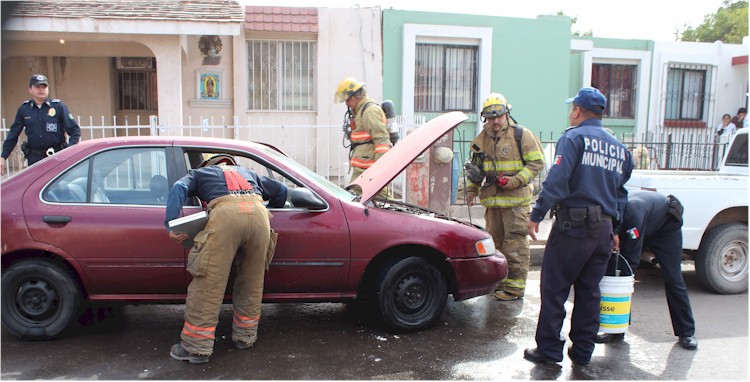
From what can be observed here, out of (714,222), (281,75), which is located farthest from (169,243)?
(281,75)

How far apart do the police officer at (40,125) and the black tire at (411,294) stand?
4.00m

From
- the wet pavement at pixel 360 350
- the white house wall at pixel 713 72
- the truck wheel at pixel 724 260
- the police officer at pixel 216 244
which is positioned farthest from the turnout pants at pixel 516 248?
the white house wall at pixel 713 72

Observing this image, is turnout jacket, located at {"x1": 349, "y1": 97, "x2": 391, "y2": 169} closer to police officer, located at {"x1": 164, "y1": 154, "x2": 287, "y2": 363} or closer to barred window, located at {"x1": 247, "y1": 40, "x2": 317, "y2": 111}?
police officer, located at {"x1": 164, "y1": 154, "x2": 287, "y2": 363}

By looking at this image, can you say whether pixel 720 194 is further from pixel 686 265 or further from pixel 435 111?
pixel 435 111

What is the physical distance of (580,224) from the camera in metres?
3.73

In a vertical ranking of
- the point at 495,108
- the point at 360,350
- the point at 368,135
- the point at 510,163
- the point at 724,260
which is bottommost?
the point at 360,350

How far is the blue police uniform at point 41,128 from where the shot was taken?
612cm

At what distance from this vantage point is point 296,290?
4375 mm

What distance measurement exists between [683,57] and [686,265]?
881 centimetres

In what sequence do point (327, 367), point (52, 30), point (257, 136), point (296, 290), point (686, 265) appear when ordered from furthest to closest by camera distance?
1. point (257, 136)
2. point (52, 30)
3. point (686, 265)
4. point (296, 290)
5. point (327, 367)

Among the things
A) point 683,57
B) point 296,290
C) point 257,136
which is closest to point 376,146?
point 296,290

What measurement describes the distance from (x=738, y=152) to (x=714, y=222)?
131 cm

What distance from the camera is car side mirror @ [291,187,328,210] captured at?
13.9ft

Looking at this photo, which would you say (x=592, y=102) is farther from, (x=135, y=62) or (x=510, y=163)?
(x=135, y=62)
